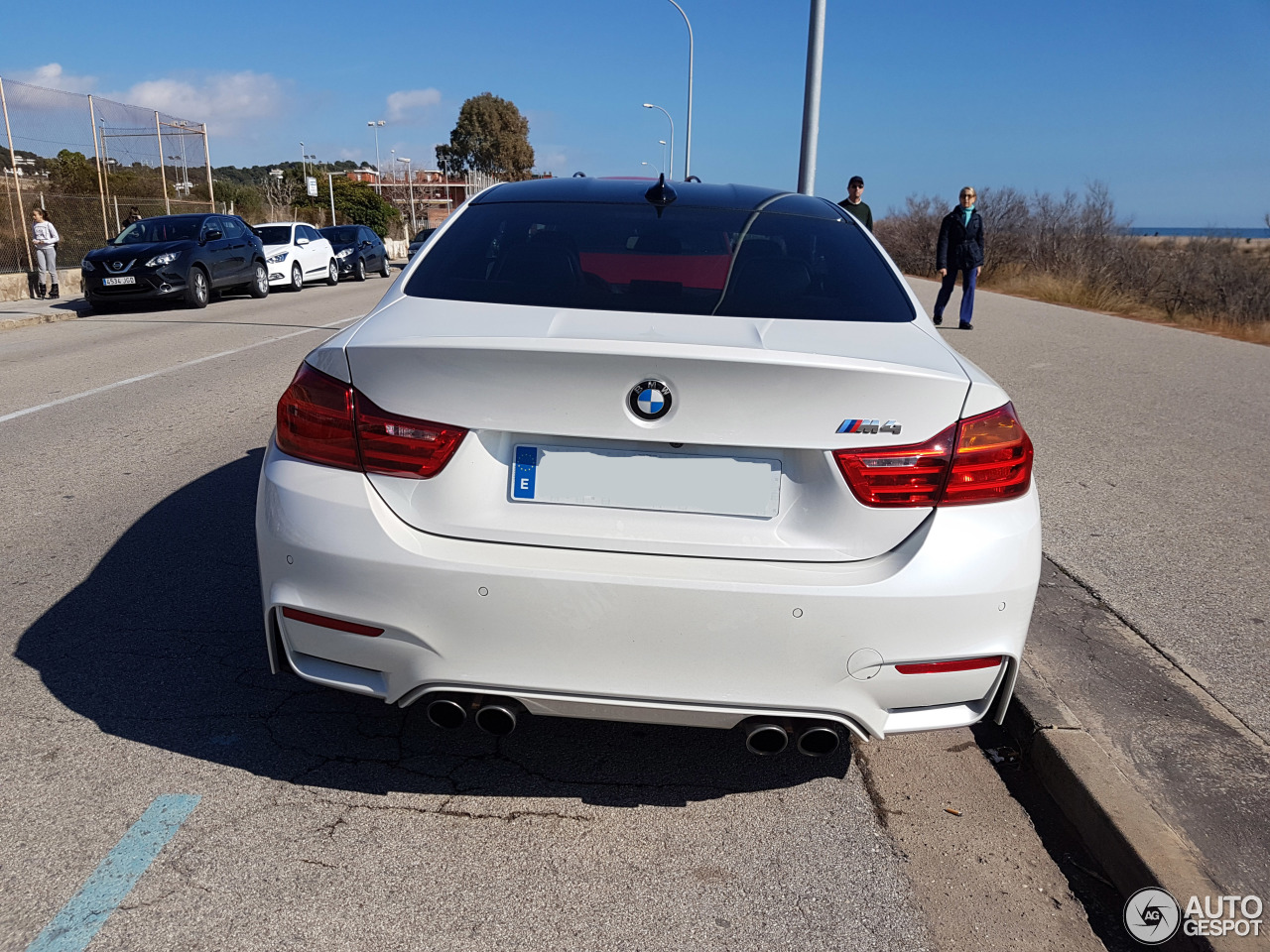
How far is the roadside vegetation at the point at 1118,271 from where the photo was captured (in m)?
21.9

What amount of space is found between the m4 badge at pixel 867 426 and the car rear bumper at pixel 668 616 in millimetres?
236

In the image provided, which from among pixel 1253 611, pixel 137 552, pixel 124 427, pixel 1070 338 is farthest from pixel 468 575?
pixel 1070 338

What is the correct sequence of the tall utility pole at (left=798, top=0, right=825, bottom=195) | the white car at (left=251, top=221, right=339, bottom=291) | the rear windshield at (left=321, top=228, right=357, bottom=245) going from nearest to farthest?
the tall utility pole at (left=798, top=0, right=825, bottom=195) → the white car at (left=251, top=221, right=339, bottom=291) → the rear windshield at (left=321, top=228, right=357, bottom=245)

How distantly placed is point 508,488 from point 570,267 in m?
0.91

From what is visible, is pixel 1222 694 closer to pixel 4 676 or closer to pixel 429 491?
pixel 429 491

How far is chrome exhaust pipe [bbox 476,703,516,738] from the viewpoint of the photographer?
2.46m

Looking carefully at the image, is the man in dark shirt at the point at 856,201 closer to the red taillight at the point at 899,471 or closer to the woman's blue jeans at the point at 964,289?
the woman's blue jeans at the point at 964,289

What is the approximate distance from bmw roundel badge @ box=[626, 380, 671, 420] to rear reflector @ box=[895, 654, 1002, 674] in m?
0.82

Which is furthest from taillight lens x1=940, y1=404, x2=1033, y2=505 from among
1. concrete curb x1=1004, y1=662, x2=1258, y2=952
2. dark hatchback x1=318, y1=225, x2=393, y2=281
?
dark hatchback x1=318, y1=225, x2=393, y2=281

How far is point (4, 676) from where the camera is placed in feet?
11.0

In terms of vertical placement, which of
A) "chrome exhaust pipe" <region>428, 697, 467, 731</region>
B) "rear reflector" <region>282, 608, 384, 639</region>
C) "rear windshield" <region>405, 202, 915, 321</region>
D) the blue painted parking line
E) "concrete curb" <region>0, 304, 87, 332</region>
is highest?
"rear windshield" <region>405, 202, 915, 321</region>

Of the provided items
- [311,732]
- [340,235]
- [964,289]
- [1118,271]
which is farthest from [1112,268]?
[311,732]

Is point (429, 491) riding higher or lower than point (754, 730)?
higher
